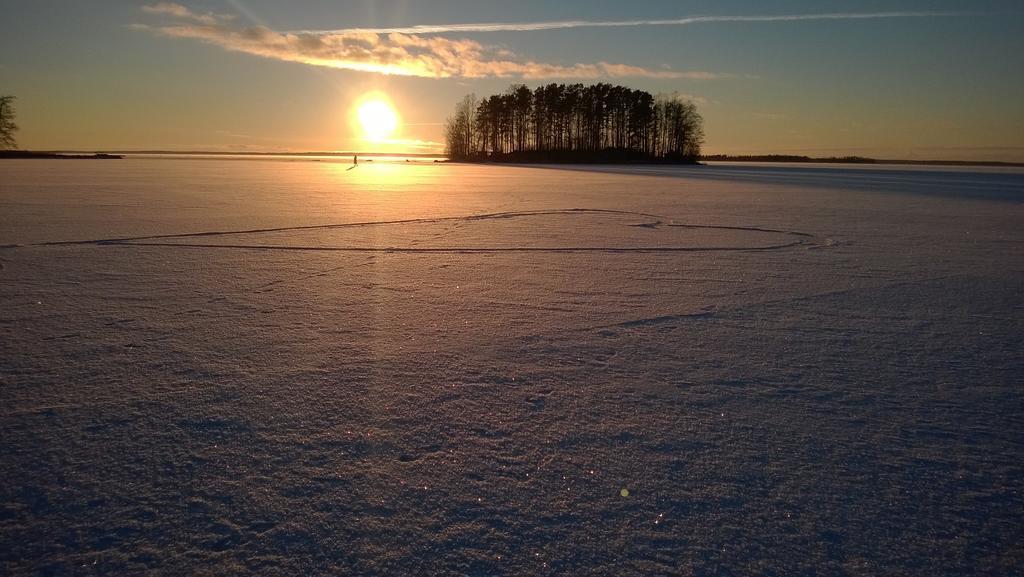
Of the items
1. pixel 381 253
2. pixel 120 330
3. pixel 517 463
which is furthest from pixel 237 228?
pixel 517 463

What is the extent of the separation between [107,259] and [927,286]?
573 centimetres

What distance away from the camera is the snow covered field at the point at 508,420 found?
119cm

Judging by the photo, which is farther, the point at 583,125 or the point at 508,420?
the point at 583,125

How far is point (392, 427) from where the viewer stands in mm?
1683

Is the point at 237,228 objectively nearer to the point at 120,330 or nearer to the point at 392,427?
the point at 120,330

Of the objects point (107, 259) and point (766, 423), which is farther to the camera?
point (107, 259)

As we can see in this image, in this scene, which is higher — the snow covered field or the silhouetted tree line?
the silhouetted tree line

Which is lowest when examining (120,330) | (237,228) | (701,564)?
(701,564)

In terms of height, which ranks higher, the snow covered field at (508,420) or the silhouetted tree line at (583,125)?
the silhouetted tree line at (583,125)

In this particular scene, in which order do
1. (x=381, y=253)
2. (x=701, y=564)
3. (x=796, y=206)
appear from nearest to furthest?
(x=701, y=564) → (x=381, y=253) → (x=796, y=206)

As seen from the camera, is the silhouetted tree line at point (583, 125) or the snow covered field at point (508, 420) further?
the silhouetted tree line at point (583, 125)

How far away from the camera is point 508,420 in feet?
5.69

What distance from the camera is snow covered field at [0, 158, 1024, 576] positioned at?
1191 mm

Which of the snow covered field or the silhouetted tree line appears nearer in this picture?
the snow covered field
